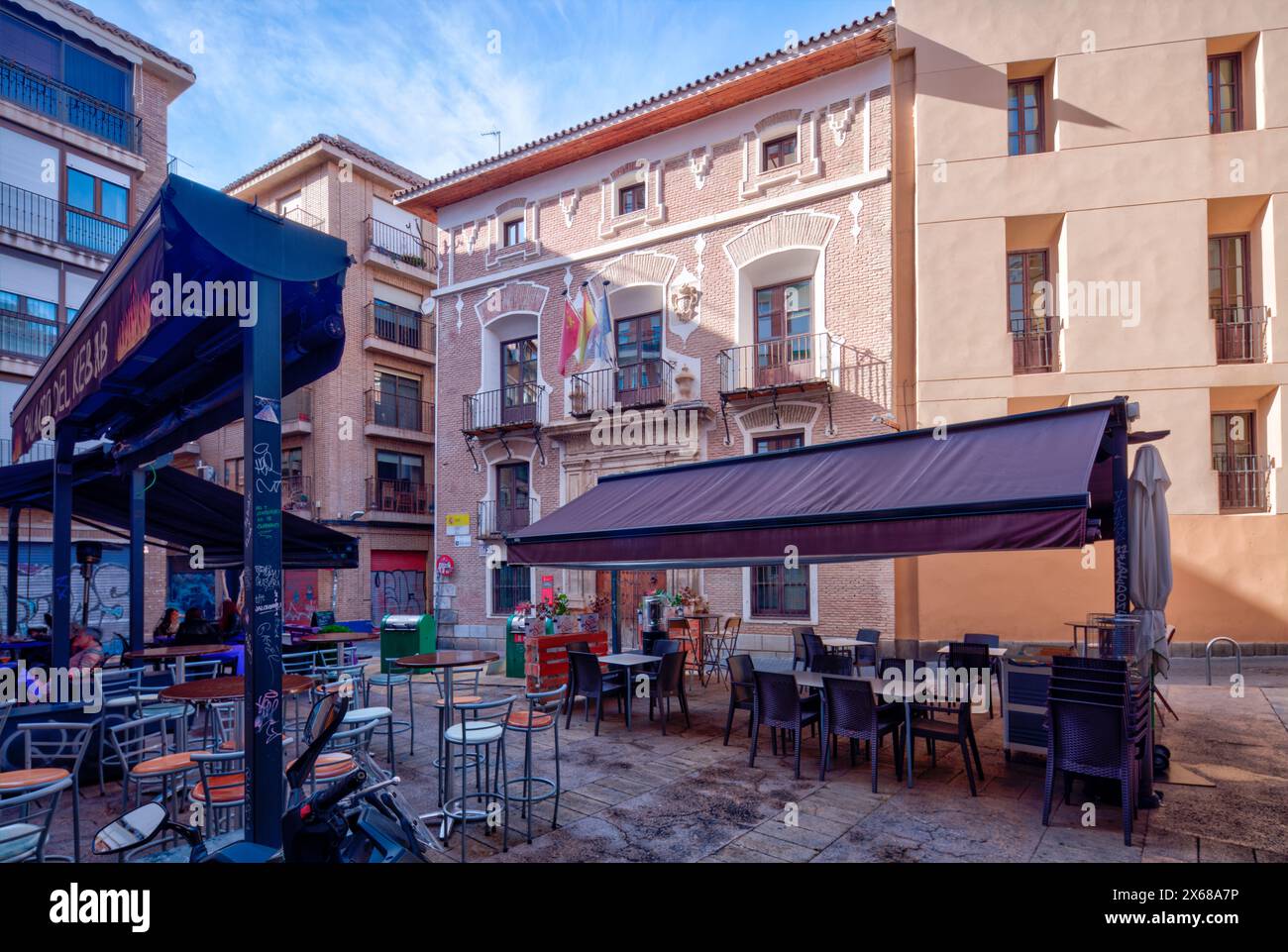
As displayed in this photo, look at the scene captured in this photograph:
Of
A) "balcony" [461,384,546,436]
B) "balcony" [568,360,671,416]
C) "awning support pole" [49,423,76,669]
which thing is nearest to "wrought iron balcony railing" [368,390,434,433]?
"balcony" [461,384,546,436]

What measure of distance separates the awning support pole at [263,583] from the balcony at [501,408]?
13.6 m

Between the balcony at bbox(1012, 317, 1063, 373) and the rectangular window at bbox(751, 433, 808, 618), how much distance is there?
168 inches

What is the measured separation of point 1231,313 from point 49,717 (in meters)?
18.1

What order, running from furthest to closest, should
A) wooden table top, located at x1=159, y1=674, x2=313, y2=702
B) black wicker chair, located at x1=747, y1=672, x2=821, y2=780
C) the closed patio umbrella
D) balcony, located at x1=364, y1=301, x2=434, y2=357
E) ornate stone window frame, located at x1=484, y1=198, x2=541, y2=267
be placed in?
1. balcony, located at x1=364, y1=301, x2=434, y2=357
2. ornate stone window frame, located at x1=484, y1=198, x2=541, y2=267
3. black wicker chair, located at x1=747, y1=672, x2=821, y2=780
4. the closed patio umbrella
5. wooden table top, located at x1=159, y1=674, x2=313, y2=702

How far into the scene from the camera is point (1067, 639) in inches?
487

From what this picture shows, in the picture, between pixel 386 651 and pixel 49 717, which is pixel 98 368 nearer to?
pixel 49 717

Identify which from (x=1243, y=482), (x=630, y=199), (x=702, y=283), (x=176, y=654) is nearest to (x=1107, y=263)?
(x=1243, y=482)

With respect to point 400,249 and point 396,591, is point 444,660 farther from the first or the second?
point 400,249

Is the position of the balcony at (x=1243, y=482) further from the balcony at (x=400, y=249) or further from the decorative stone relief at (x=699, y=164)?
the balcony at (x=400, y=249)

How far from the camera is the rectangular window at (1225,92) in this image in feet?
42.6

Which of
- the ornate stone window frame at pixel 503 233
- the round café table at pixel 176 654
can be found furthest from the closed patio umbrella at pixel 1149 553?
the ornate stone window frame at pixel 503 233

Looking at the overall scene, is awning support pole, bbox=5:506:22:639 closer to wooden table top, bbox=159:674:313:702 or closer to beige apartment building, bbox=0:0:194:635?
wooden table top, bbox=159:674:313:702

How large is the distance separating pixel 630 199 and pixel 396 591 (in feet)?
47.1

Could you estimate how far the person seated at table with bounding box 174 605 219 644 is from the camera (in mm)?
9617
